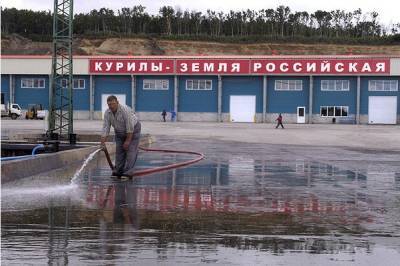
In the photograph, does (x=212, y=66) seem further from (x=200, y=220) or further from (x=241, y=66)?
(x=200, y=220)

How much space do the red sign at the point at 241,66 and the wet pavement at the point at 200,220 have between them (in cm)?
5664

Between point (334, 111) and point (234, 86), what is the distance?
12065 mm

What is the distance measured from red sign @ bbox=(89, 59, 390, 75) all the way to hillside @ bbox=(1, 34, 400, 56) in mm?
36072

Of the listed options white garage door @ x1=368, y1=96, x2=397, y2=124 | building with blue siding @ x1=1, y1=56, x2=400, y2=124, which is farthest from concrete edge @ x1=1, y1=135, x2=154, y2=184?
white garage door @ x1=368, y1=96, x2=397, y2=124

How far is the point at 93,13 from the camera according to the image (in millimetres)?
149875

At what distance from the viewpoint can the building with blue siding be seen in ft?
225

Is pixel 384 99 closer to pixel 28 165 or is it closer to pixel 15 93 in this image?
pixel 15 93

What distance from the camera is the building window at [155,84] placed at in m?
72.1

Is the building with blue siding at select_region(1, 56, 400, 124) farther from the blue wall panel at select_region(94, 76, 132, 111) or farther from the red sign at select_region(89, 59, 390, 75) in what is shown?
the blue wall panel at select_region(94, 76, 132, 111)

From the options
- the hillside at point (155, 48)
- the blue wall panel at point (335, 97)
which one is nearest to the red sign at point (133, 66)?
the blue wall panel at point (335, 97)

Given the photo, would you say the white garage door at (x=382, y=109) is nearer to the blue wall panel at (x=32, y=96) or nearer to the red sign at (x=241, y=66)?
the red sign at (x=241, y=66)

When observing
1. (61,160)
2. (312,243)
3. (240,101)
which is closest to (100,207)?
(312,243)

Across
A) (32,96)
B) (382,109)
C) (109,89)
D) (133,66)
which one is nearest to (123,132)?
(133,66)

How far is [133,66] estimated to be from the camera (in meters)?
71.3
